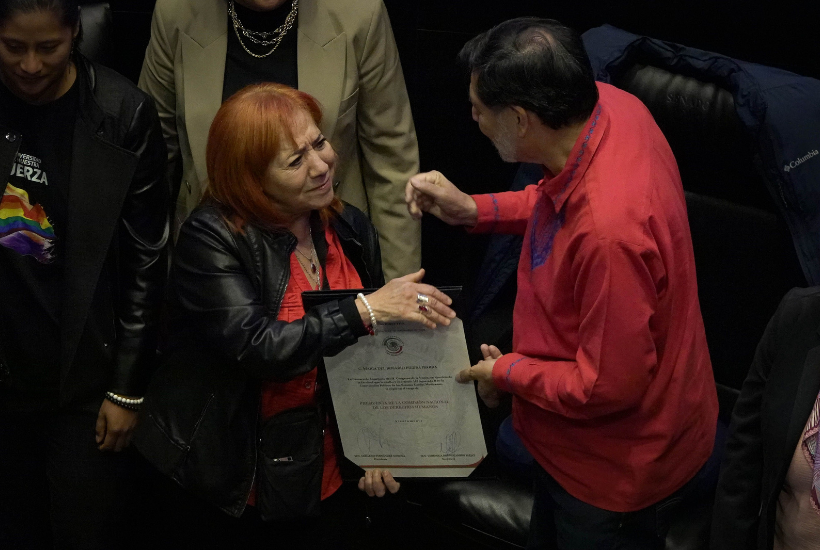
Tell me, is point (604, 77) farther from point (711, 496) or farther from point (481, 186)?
point (711, 496)

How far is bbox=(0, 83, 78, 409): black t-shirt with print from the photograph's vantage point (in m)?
2.25

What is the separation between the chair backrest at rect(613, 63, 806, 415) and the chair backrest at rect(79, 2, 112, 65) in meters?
1.42

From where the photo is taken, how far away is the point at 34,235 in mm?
2279

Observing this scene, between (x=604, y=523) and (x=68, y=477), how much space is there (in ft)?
4.27

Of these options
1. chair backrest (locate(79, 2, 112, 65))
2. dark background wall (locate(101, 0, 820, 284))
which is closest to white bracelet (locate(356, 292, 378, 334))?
dark background wall (locate(101, 0, 820, 284))

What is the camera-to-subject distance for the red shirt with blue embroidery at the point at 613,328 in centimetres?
176

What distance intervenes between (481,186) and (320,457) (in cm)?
134

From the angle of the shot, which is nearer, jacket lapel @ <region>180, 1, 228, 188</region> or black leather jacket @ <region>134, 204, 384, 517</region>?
black leather jacket @ <region>134, 204, 384, 517</region>

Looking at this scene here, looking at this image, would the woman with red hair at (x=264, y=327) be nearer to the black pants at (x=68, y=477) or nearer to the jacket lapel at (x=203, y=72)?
the black pants at (x=68, y=477)

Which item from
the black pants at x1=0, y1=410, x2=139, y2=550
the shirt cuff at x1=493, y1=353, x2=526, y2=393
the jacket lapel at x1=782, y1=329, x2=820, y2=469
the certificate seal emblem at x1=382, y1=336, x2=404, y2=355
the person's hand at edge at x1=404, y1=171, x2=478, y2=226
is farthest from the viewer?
the black pants at x1=0, y1=410, x2=139, y2=550

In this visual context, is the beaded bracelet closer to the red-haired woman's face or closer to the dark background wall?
the red-haired woman's face

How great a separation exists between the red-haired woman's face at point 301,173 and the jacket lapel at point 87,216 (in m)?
0.41

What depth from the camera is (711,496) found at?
8.60ft

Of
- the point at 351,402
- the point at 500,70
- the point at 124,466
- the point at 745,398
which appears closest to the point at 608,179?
the point at 500,70
